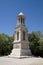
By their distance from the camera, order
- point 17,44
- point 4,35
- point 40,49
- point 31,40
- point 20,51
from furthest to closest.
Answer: point 4,35, point 31,40, point 40,49, point 17,44, point 20,51

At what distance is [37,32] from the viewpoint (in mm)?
35312

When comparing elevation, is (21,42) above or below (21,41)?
below

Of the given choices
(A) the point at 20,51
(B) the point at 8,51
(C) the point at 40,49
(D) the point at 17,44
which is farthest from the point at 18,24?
(B) the point at 8,51

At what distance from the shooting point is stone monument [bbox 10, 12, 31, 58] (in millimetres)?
22984

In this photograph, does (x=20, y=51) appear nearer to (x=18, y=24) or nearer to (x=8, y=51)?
(x=18, y=24)

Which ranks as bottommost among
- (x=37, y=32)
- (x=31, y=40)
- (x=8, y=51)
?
(x=8, y=51)

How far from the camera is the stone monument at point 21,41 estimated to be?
23.0m

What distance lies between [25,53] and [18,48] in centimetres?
170

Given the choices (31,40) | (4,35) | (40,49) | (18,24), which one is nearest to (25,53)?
(18,24)

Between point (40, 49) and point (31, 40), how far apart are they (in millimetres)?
4396

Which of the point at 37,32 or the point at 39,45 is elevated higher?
the point at 37,32

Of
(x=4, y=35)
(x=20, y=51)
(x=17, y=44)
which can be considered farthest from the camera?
(x=4, y=35)

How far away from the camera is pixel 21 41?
937 inches

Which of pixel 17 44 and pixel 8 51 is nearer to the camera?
pixel 17 44
